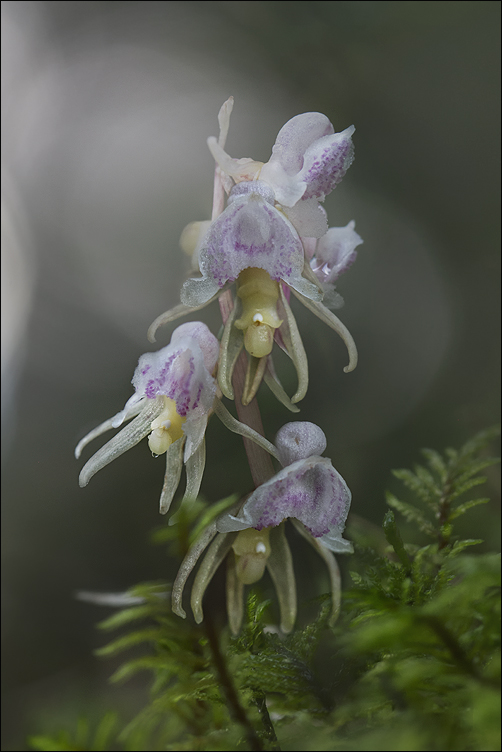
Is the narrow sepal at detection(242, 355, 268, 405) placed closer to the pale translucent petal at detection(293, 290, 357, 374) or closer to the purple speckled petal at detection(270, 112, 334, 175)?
the pale translucent petal at detection(293, 290, 357, 374)

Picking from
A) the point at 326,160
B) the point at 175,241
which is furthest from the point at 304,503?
the point at 175,241

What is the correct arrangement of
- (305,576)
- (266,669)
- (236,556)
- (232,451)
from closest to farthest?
(266,669), (236,556), (305,576), (232,451)

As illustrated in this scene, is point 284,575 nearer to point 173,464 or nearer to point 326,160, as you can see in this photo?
point 173,464

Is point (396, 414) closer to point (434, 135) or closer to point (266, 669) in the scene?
point (434, 135)

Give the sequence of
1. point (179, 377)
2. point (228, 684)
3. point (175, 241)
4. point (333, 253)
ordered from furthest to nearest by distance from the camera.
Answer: point (175, 241)
point (333, 253)
point (179, 377)
point (228, 684)

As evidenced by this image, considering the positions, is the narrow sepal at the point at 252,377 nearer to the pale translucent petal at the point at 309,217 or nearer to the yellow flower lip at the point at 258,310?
the yellow flower lip at the point at 258,310

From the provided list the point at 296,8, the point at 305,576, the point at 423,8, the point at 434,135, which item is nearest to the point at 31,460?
the point at 305,576

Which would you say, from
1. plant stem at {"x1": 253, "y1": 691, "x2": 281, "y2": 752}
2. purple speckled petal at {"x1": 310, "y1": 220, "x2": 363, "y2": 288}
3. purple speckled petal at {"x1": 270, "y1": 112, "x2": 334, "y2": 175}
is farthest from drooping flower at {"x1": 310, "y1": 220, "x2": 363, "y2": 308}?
plant stem at {"x1": 253, "y1": 691, "x2": 281, "y2": 752}
